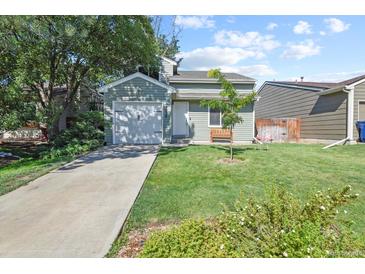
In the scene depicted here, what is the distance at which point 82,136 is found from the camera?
37.8 ft

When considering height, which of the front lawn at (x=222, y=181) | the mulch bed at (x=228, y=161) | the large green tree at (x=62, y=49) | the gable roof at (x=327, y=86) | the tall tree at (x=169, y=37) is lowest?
the front lawn at (x=222, y=181)

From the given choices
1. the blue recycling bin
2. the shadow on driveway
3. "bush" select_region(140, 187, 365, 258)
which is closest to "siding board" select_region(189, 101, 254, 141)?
the shadow on driveway

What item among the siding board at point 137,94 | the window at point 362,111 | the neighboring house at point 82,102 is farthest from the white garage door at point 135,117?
the window at point 362,111

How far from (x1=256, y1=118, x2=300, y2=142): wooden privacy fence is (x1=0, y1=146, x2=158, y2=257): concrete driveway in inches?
420

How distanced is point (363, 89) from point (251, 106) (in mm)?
5404

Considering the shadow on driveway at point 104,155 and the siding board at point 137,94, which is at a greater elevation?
the siding board at point 137,94

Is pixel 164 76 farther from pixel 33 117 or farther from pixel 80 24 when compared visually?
pixel 33 117

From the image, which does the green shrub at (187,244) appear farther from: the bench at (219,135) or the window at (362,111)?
the window at (362,111)

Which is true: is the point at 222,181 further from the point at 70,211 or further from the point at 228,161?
the point at 70,211

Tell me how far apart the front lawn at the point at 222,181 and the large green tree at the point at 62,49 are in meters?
5.80

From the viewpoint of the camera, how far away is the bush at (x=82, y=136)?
10.3 meters

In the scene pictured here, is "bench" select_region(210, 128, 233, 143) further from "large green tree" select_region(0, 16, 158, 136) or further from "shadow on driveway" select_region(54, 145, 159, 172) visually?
"large green tree" select_region(0, 16, 158, 136)

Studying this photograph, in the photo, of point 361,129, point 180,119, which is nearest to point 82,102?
point 180,119

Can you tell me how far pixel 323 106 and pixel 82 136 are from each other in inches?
518
